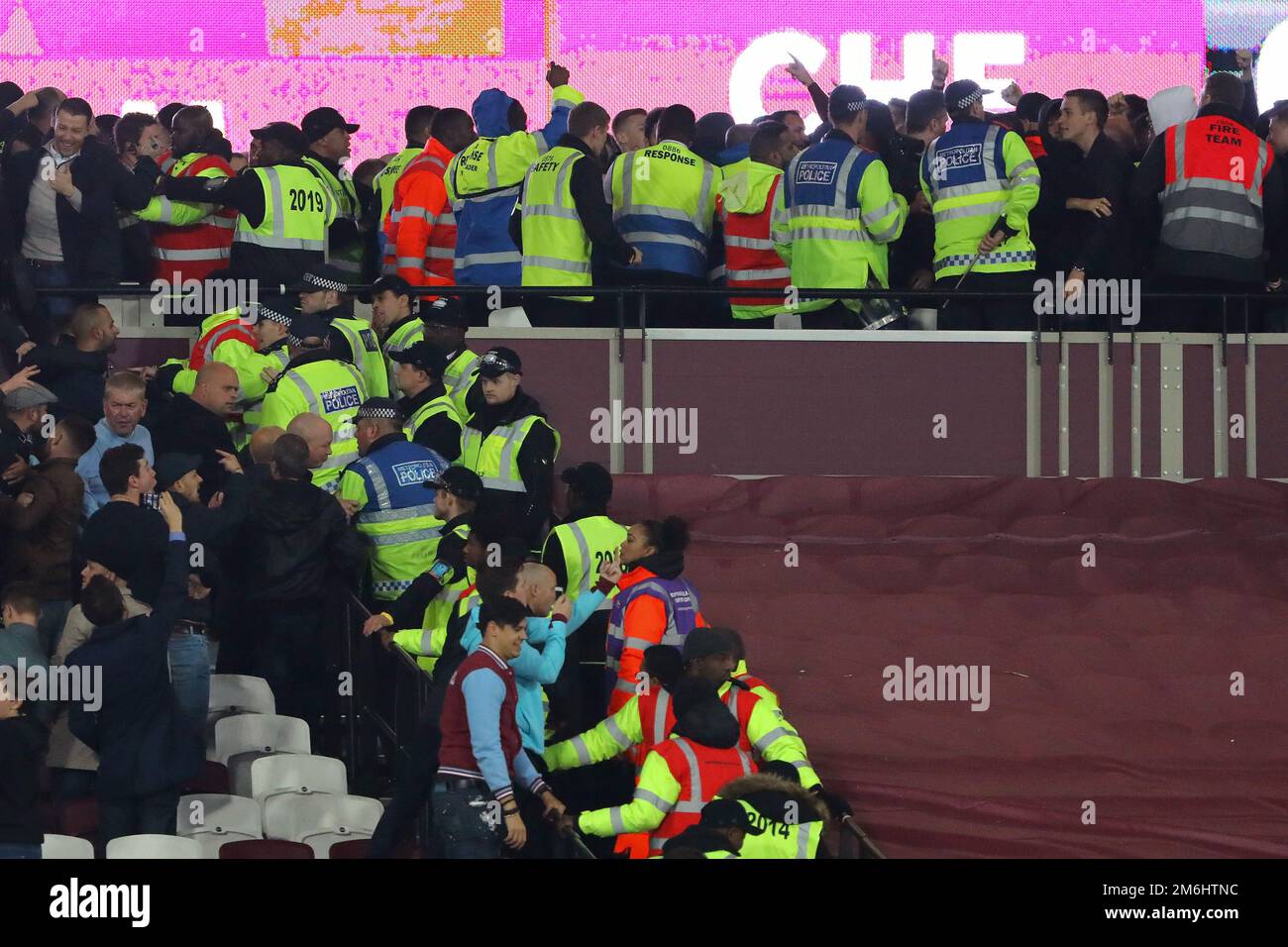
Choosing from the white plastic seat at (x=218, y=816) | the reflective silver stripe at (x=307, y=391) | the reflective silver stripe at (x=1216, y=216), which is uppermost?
the reflective silver stripe at (x=1216, y=216)

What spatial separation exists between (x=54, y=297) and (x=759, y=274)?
4109 mm

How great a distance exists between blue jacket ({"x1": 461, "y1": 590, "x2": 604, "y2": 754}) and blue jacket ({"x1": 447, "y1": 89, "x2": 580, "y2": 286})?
4.61 meters

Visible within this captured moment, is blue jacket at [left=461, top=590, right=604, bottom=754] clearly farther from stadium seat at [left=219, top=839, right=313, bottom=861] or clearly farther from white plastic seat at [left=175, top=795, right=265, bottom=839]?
white plastic seat at [left=175, top=795, right=265, bottom=839]

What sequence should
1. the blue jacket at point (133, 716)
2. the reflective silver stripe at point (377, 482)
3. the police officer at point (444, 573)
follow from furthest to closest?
1. the reflective silver stripe at point (377, 482)
2. the police officer at point (444, 573)
3. the blue jacket at point (133, 716)

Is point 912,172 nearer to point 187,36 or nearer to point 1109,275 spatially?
point 1109,275

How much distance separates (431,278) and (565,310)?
892mm

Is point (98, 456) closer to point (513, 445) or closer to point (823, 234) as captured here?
point (513, 445)

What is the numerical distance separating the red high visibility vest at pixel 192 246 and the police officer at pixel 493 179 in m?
1.36

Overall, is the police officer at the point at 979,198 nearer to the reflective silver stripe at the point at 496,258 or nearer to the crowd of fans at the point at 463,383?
the crowd of fans at the point at 463,383

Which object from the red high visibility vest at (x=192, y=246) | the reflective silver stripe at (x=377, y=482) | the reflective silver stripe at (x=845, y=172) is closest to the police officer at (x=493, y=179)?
the red high visibility vest at (x=192, y=246)

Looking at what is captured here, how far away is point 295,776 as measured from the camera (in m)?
11.2

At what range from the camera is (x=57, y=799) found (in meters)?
10.7

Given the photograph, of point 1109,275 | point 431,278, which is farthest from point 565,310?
point 1109,275

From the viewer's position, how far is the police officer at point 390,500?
40.1ft
